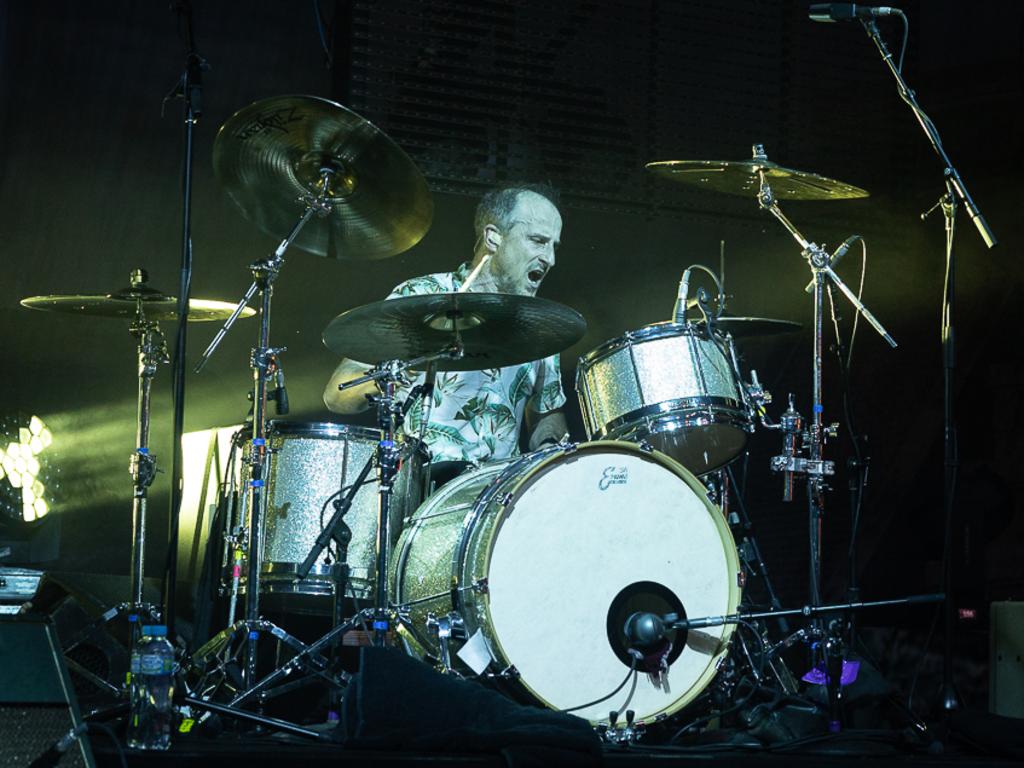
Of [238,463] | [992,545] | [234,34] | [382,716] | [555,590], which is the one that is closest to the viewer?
[382,716]

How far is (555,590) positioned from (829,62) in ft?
11.0

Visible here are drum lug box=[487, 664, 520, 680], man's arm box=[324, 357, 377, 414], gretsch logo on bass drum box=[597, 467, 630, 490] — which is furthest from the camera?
man's arm box=[324, 357, 377, 414]

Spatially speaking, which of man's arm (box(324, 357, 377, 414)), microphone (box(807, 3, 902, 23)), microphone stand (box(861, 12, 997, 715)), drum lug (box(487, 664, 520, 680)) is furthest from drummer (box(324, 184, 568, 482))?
microphone stand (box(861, 12, 997, 715))

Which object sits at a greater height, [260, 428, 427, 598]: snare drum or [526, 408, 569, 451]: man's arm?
[526, 408, 569, 451]: man's arm

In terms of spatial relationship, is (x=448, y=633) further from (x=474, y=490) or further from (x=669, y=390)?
(x=669, y=390)

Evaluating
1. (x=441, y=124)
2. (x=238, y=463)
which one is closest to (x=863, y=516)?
(x=441, y=124)

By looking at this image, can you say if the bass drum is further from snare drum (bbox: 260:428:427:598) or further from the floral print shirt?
the floral print shirt

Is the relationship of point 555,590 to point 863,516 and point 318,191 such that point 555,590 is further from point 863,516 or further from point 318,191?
point 863,516

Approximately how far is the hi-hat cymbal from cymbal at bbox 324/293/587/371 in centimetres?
68

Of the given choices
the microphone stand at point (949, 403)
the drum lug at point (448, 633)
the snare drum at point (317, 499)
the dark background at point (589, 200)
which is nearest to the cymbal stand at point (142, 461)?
the snare drum at point (317, 499)

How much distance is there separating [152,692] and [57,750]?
1.62 ft

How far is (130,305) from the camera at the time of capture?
4.28 meters

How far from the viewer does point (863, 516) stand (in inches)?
221

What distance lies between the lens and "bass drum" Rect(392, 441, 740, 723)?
3285 mm
